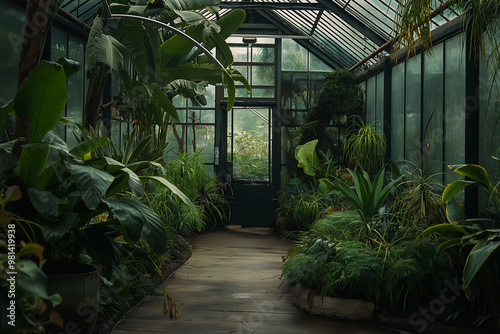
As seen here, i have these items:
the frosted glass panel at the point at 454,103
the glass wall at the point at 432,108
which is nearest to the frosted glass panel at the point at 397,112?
the glass wall at the point at 432,108

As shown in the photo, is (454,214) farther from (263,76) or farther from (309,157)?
(263,76)

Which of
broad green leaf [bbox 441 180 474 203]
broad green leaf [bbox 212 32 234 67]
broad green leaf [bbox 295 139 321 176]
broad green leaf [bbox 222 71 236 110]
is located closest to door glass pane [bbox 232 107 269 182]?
broad green leaf [bbox 295 139 321 176]

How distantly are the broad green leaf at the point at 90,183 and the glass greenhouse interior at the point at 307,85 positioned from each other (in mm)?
938

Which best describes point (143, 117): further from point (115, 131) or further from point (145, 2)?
point (145, 2)

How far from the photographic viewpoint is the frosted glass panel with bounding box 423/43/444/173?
17.4 feet

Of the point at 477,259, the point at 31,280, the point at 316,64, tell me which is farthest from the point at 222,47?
the point at 316,64

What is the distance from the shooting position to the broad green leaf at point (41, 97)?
250 cm

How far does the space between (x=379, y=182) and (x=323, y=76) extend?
529 cm

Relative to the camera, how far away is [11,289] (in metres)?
1.36

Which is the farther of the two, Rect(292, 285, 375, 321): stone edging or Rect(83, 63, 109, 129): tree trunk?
Rect(83, 63, 109, 129): tree trunk

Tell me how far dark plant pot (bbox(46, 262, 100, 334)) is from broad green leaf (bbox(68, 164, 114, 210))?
1.63 feet

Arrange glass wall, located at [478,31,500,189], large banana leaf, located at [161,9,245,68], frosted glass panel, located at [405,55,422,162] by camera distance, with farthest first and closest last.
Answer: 1. frosted glass panel, located at [405,55,422,162]
2. large banana leaf, located at [161,9,245,68]
3. glass wall, located at [478,31,500,189]

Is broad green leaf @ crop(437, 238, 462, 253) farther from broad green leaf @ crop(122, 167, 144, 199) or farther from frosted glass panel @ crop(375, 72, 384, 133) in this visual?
frosted glass panel @ crop(375, 72, 384, 133)

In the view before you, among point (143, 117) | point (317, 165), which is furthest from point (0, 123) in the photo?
point (317, 165)
